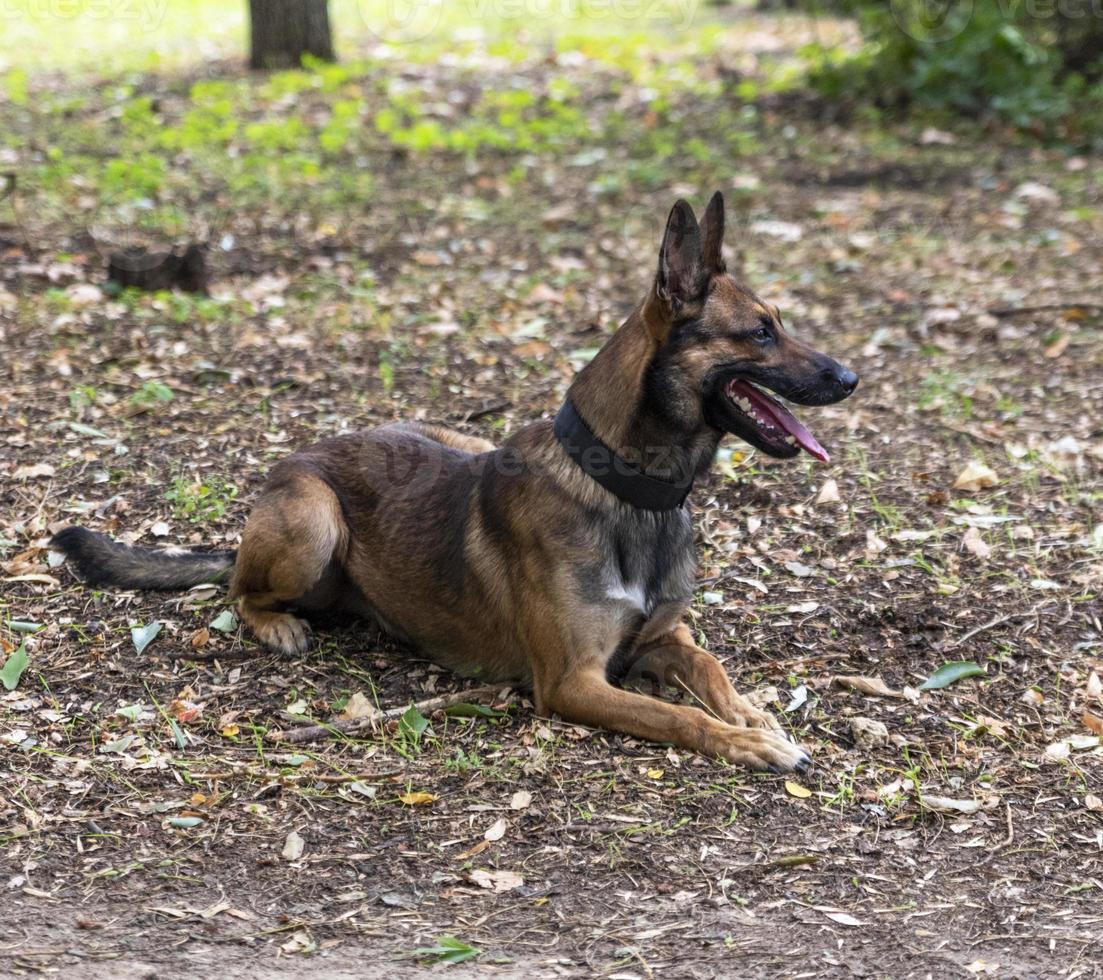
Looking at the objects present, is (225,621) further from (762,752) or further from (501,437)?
(762,752)

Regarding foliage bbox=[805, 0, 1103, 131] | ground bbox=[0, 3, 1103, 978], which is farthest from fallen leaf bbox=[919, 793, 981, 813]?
foliage bbox=[805, 0, 1103, 131]

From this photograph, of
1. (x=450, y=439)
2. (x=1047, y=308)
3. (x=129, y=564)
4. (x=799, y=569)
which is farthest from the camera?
(x=1047, y=308)

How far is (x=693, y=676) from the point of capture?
4707mm

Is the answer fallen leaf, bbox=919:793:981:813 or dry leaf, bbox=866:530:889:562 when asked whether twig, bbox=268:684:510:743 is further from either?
dry leaf, bbox=866:530:889:562

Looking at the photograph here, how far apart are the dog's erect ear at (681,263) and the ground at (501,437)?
150 cm

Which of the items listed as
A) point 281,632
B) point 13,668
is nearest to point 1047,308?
point 281,632

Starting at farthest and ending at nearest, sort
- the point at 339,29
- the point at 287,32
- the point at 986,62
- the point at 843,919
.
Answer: the point at 339,29 → the point at 287,32 → the point at 986,62 → the point at 843,919

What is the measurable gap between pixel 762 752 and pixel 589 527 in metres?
0.93

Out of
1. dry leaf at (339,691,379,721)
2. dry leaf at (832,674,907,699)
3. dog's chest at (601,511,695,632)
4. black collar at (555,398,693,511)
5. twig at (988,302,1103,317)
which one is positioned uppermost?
black collar at (555,398,693,511)

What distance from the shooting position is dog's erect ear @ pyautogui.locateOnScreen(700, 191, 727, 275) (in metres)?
4.32

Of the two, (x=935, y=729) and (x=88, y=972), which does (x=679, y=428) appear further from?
(x=88, y=972)

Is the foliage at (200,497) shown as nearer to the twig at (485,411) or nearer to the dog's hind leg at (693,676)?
the twig at (485,411)

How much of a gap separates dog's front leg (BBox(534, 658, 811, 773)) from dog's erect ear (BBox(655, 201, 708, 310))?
1.27 meters

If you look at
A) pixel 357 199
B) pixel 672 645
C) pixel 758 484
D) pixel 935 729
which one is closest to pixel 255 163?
pixel 357 199
